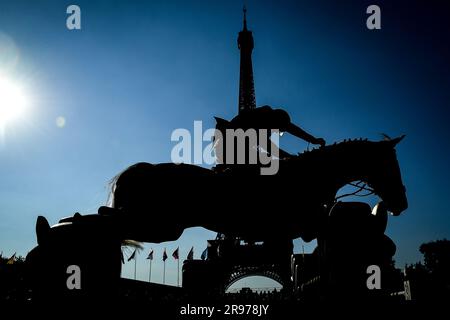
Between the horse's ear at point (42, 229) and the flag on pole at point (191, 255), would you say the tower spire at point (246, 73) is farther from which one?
the horse's ear at point (42, 229)

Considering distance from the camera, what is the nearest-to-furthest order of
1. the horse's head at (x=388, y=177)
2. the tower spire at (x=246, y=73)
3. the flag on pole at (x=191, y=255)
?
the horse's head at (x=388, y=177)
the tower spire at (x=246, y=73)
the flag on pole at (x=191, y=255)

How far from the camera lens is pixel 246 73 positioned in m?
45.9

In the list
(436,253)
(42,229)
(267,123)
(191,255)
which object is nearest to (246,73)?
(191,255)

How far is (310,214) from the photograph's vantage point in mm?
5062

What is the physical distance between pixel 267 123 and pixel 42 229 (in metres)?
4.14

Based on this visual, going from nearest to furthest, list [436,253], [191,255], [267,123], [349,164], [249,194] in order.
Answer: [249,194]
[349,164]
[267,123]
[191,255]
[436,253]

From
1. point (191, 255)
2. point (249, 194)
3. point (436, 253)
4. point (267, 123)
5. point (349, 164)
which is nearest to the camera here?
point (249, 194)

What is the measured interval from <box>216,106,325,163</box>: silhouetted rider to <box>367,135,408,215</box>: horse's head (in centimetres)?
117

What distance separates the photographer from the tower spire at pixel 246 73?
42062 mm

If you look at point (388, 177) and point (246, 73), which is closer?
point (388, 177)

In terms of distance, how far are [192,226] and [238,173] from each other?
1.19 meters

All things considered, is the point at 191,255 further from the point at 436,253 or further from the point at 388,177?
the point at 436,253

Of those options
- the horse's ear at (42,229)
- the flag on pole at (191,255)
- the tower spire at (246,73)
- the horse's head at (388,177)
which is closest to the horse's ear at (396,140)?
the horse's head at (388,177)
